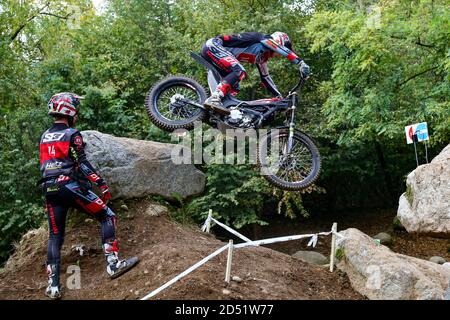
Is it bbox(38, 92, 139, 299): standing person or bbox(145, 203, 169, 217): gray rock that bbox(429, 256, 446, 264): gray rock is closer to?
bbox(145, 203, 169, 217): gray rock

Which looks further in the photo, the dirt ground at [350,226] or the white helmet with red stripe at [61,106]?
the dirt ground at [350,226]

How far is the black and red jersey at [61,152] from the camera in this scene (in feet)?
21.5

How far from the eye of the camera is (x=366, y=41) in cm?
1198

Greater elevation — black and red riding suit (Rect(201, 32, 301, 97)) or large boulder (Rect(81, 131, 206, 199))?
black and red riding suit (Rect(201, 32, 301, 97))

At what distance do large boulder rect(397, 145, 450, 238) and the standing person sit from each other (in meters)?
3.93

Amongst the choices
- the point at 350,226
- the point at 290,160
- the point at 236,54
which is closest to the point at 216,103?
the point at 236,54

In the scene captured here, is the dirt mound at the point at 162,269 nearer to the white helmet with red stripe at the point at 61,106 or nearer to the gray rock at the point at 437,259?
the white helmet with red stripe at the point at 61,106

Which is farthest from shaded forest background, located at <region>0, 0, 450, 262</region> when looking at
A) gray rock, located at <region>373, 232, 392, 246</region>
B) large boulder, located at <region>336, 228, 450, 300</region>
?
large boulder, located at <region>336, 228, 450, 300</region>

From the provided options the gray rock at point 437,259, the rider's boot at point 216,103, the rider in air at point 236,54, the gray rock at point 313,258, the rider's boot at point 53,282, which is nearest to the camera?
the rider's boot at point 53,282

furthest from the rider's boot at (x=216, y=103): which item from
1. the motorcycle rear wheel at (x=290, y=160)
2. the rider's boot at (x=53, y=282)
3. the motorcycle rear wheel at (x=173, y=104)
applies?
the rider's boot at (x=53, y=282)

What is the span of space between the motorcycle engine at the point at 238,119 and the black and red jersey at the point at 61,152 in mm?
1850

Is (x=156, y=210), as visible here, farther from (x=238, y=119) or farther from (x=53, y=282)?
(x=53, y=282)

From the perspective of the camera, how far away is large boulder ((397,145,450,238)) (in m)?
7.48

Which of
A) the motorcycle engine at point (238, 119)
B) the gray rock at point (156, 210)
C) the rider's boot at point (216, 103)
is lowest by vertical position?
the gray rock at point (156, 210)
